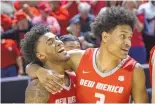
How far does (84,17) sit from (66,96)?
125 inches

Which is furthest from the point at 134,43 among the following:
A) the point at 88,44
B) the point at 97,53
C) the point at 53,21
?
the point at 97,53

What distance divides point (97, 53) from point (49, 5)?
348 centimetres

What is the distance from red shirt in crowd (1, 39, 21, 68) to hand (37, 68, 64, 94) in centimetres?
314

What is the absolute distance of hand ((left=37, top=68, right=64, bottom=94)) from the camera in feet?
9.52

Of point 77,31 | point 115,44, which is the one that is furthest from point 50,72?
Answer: point 77,31

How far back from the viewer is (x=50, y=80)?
2.91 meters

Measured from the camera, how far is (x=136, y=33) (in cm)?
590

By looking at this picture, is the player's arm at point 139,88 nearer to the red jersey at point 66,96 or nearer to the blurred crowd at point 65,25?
the red jersey at point 66,96

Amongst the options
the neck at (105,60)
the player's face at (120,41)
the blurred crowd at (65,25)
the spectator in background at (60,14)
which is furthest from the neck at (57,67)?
the spectator in background at (60,14)

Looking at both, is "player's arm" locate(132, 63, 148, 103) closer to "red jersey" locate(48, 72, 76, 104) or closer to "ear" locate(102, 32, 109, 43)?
"ear" locate(102, 32, 109, 43)

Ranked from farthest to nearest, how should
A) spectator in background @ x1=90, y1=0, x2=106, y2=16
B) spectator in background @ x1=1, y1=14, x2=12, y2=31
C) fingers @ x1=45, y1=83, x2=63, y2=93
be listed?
1. spectator in background @ x1=90, y1=0, x2=106, y2=16
2. spectator in background @ x1=1, y1=14, x2=12, y2=31
3. fingers @ x1=45, y1=83, x2=63, y2=93

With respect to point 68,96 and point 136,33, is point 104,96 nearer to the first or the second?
point 68,96

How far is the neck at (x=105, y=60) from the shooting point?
2.96 meters

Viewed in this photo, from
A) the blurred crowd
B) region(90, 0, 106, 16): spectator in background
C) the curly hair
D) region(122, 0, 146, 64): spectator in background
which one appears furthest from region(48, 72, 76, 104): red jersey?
region(90, 0, 106, 16): spectator in background
